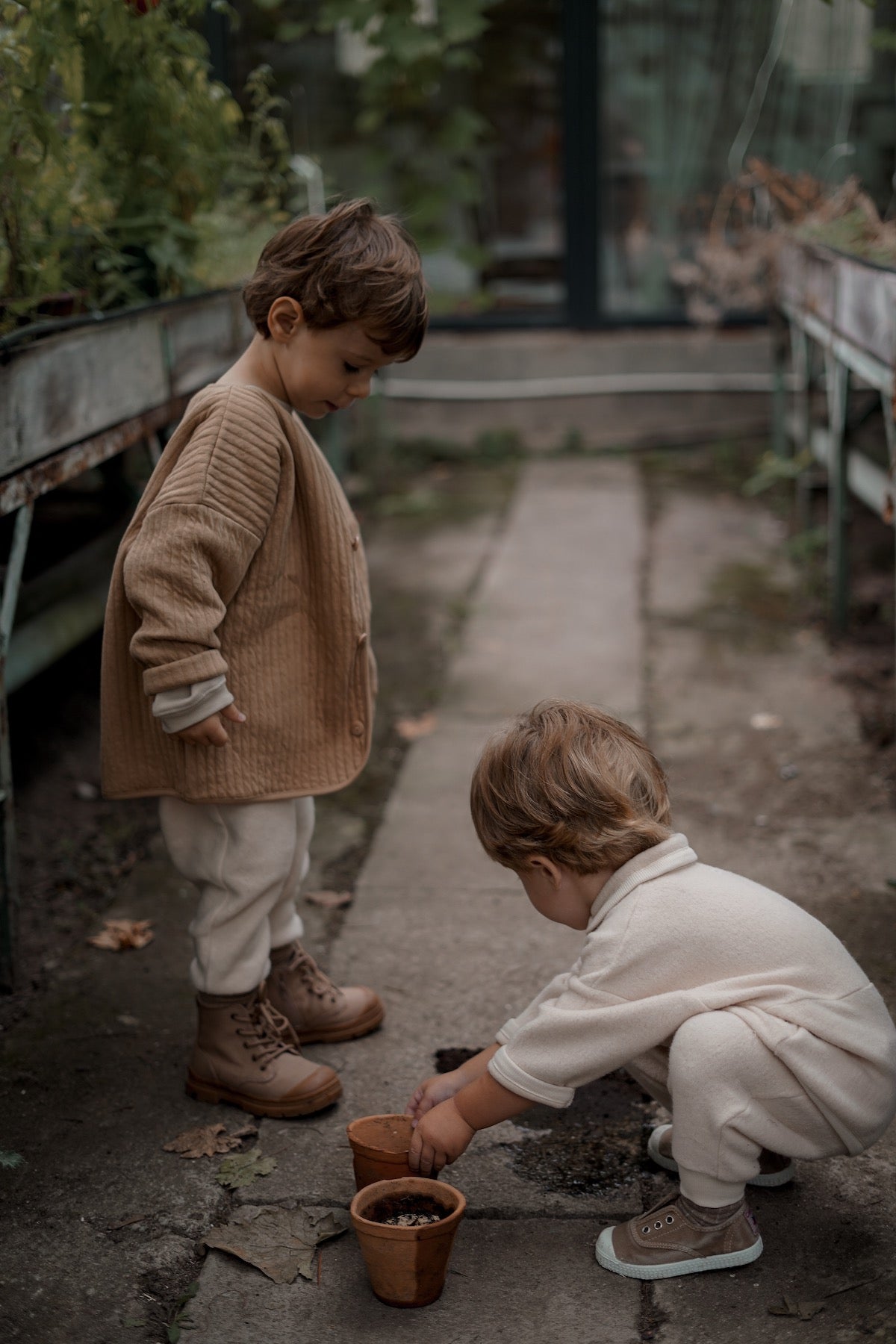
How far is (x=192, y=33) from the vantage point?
3490 millimetres

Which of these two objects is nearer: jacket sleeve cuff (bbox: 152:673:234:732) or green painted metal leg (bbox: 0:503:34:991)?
jacket sleeve cuff (bbox: 152:673:234:732)

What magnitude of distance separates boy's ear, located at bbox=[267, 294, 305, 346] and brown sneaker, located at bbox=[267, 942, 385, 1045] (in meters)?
→ 1.16

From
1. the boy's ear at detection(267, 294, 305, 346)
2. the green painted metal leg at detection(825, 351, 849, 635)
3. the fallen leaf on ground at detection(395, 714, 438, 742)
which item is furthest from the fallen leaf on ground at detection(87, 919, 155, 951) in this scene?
the green painted metal leg at detection(825, 351, 849, 635)

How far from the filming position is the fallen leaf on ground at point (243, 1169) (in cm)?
221

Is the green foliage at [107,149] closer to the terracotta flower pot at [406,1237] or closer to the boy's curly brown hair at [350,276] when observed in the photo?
the boy's curly brown hair at [350,276]

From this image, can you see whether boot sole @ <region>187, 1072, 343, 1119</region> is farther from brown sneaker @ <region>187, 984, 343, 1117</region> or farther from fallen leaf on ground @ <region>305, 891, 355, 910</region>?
fallen leaf on ground @ <region>305, 891, 355, 910</region>

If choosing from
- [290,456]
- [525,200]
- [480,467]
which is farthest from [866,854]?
[525,200]

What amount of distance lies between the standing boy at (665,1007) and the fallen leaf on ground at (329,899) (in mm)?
1174

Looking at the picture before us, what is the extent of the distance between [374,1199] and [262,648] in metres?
0.91

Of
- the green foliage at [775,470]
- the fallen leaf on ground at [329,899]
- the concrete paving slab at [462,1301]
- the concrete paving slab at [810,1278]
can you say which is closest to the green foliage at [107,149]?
the fallen leaf on ground at [329,899]

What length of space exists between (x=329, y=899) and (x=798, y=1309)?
155cm

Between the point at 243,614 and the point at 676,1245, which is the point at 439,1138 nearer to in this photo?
the point at 676,1245

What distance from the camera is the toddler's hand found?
6.60 feet

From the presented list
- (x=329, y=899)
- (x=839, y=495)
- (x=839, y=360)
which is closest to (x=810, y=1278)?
(x=329, y=899)
